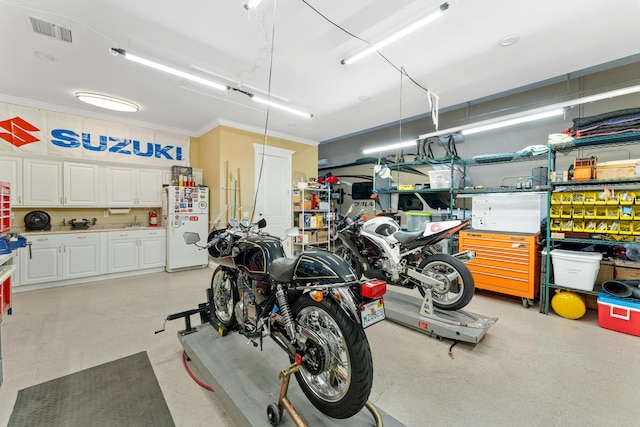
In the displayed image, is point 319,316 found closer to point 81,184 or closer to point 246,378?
point 246,378

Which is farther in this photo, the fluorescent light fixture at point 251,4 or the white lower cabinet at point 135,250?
the white lower cabinet at point 135,250

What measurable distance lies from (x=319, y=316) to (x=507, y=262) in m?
3.33

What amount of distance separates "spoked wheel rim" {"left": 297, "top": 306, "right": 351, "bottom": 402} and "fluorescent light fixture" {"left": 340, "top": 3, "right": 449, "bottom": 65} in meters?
2.62

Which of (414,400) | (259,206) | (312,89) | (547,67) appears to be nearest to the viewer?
(414,400)

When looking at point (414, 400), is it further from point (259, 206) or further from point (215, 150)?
point (215, 150)

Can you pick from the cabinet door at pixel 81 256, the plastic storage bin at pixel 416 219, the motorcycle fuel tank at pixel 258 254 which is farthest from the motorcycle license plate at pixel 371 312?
the cabinet door at pixel 81 256

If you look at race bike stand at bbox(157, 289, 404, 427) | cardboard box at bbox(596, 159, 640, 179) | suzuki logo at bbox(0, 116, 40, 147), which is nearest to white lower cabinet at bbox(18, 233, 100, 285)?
suzuki logo at bbox(0, 116, 40, 147)

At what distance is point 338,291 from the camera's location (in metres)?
1.31

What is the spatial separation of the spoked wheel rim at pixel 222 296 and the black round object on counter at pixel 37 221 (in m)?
4.24

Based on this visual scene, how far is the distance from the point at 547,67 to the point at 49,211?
26.9ft

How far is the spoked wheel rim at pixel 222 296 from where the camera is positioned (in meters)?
2.28

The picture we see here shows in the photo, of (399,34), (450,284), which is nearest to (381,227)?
(450,284)

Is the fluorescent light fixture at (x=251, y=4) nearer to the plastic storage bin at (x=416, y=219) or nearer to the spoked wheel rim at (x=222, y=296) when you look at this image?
the spoked wheel rim at (x=222, y=296)

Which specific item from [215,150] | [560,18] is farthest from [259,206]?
Answer: [560,18]
